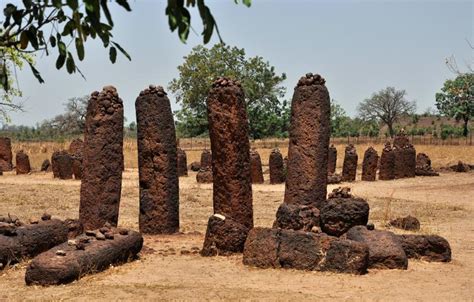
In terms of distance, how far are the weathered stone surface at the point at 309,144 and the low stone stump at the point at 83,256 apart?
327 centimetres

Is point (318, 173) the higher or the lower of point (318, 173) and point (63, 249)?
the higher

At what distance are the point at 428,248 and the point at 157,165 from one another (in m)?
4.97

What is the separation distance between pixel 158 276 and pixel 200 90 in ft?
148

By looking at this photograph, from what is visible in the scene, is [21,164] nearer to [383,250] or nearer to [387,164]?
[387,164]

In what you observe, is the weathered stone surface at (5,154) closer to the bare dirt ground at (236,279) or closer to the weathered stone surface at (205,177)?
the weathered stone surface at (205,177)

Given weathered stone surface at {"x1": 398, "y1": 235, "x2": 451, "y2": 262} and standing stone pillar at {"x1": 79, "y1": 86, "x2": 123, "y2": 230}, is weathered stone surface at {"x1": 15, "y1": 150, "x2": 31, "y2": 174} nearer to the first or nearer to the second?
standing stone pillar at {"x1": 79, "y1": 86, "x2": 123, "y2": 230}

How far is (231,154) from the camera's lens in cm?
1056

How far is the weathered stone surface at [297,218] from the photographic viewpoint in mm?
9852

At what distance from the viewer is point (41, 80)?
2984 mm

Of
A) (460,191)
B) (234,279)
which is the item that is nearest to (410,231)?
(234,279)

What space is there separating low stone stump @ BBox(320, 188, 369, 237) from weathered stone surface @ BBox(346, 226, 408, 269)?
0.63 m

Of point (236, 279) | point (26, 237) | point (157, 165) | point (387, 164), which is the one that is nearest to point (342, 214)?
point (236, 279)

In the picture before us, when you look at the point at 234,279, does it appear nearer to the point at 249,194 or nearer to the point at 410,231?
the point at 249,194

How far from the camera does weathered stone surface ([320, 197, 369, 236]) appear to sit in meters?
9.73
